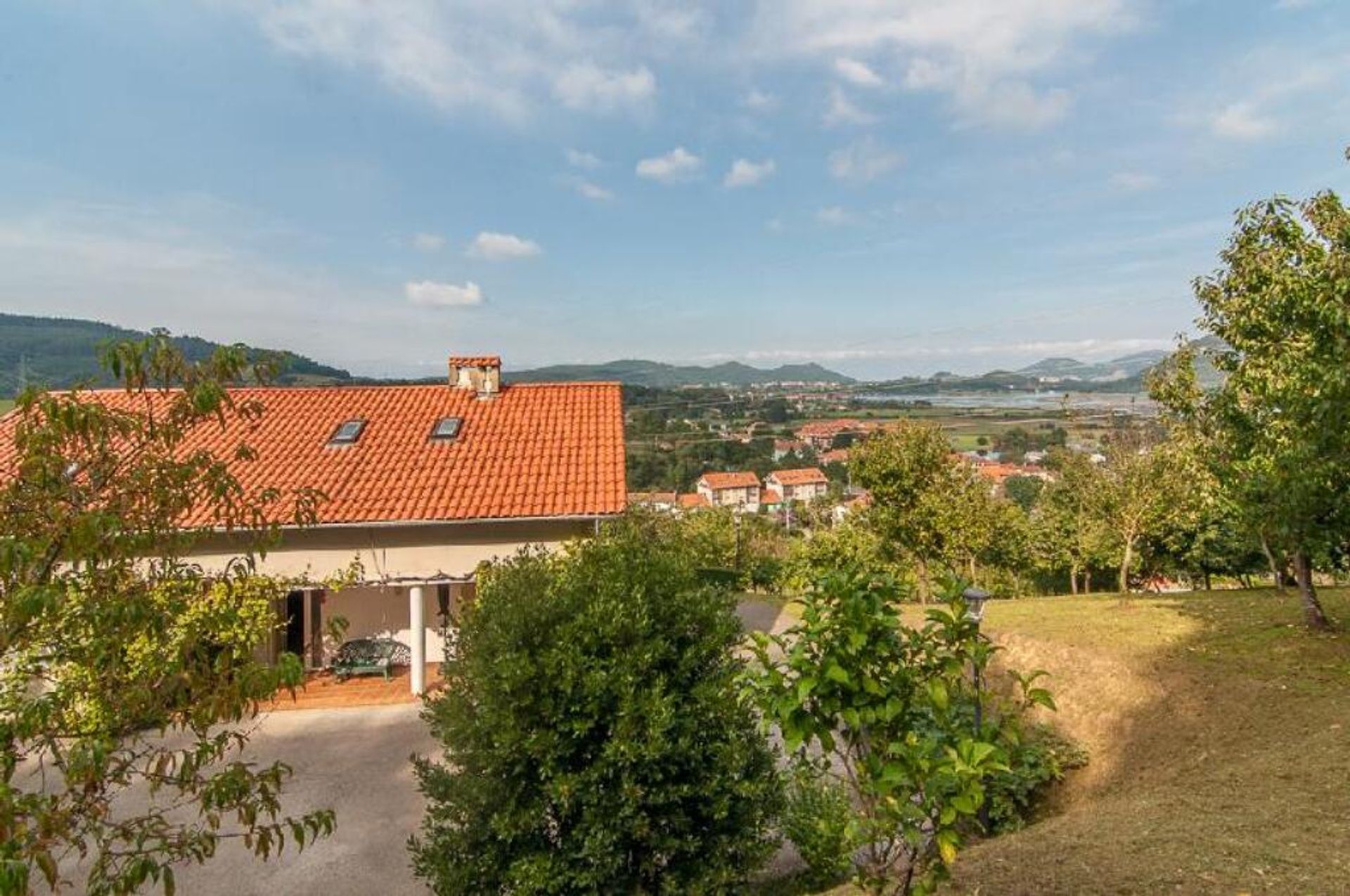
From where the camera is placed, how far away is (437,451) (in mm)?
14664

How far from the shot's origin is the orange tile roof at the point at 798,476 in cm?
8981

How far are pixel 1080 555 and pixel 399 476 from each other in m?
22.7

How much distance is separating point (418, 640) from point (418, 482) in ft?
10.0

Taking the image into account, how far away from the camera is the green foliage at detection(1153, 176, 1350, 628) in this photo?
800 centimetres

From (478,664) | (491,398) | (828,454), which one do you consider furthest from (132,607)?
(828,454)

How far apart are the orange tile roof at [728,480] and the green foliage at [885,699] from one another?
262 feet

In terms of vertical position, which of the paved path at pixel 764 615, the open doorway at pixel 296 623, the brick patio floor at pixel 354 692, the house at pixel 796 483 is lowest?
the house at pixel 796 483

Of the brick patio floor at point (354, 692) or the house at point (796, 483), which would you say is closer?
the brick patio floor at point (354, 692)

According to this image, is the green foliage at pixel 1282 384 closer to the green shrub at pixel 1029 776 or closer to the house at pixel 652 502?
the green shrub at pixel 1029 776

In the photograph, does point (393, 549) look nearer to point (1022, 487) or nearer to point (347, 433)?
point (347, 433)

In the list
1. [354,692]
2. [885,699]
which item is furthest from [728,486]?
[885,699]

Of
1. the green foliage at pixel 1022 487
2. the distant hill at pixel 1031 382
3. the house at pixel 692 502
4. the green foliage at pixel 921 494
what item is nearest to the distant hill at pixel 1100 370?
the distant hill at pixel 1031 382

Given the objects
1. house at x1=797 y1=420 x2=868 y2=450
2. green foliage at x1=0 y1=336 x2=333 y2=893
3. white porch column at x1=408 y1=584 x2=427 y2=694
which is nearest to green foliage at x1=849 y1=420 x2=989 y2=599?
white porch column at x1=408 y1=584 x2=427 y2=694

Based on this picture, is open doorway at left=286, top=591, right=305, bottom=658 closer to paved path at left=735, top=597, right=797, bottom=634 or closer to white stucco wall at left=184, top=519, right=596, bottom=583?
white stucco wall at left=184, top=519, right=596, bottom=583
